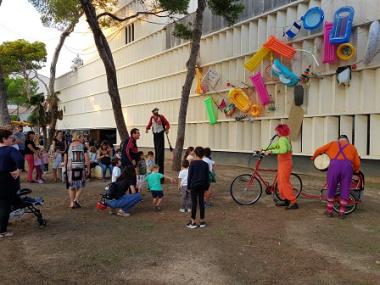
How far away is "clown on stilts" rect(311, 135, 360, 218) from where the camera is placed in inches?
332

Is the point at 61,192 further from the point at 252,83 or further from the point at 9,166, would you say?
the point at 252,83

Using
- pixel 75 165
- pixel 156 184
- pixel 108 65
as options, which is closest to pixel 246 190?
pixel 156 184

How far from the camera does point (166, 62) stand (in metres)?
23.9

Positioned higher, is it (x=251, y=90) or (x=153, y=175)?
(x=251, y=90)

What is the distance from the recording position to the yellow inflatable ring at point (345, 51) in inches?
525

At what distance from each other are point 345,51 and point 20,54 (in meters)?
36.3

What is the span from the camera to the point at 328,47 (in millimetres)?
13898

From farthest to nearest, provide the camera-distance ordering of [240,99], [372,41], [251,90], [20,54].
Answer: [20,54] → [240,99] → [251,90] → [372,41]

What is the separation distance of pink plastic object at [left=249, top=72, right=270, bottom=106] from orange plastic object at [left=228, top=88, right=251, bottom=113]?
0.79 meters

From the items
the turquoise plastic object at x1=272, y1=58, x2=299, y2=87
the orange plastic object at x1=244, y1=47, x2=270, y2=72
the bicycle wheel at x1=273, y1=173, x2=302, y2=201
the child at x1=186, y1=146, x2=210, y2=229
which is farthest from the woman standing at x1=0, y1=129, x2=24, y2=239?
the orange plastic object at x1=244, y1=47, x2=270, y2=72

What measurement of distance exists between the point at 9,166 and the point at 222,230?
369cm

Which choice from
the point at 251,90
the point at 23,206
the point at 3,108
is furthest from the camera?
the point at 251,90

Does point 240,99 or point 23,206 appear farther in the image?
point 240,99

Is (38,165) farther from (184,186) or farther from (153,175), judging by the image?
(184,186)
